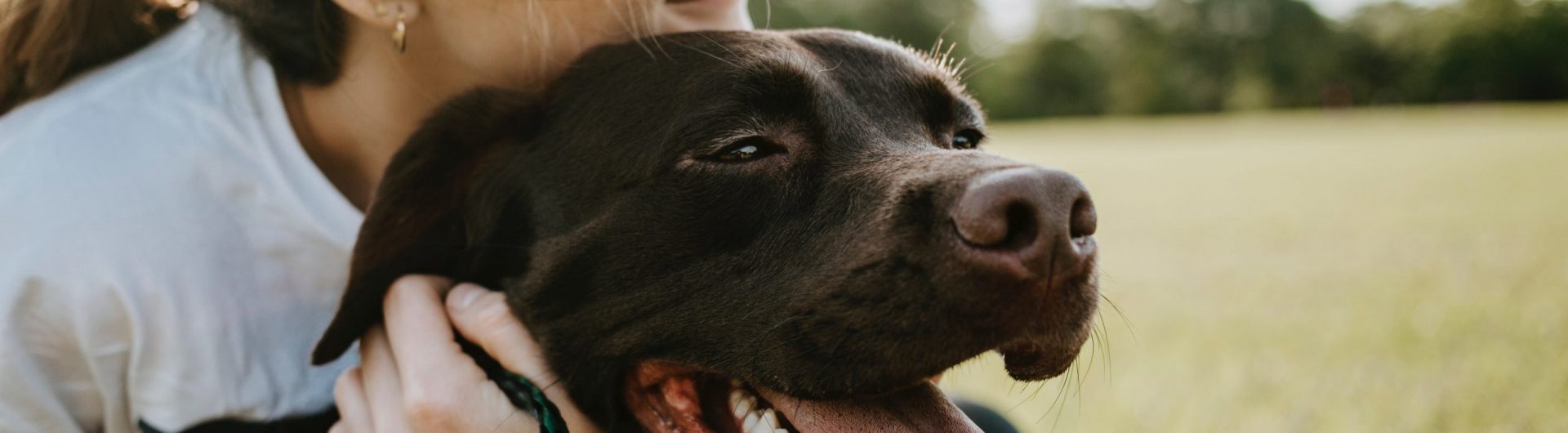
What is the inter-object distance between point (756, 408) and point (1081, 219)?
0.87m

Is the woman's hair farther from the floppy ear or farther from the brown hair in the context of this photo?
the floppy ear

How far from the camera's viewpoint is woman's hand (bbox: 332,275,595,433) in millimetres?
2602

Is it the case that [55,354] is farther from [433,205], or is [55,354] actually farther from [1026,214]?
[1026,214]

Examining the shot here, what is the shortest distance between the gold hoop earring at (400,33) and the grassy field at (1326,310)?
181 centimetres

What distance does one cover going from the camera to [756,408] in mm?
2443

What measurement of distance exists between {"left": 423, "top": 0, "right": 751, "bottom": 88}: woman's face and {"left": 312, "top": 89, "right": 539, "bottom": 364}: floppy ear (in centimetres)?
16

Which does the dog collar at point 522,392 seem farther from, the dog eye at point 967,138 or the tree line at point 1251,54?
the tree line at point 1251,54

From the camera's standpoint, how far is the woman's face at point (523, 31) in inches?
117

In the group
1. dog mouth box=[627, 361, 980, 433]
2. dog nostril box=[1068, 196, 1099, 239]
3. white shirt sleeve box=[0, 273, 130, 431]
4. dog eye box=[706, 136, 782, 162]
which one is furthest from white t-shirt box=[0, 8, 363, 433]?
dog nostril box=[1068, 196, 1099, 239]

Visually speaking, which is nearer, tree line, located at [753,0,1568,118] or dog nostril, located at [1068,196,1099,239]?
dog nostril, located at [1068,196,1099,239]


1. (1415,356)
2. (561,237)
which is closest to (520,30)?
(561,237)

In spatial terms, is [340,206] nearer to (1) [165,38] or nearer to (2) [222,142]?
(2) [222,142]


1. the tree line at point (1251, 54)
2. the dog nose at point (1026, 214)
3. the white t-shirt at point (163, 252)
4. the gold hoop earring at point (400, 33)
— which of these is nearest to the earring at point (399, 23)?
the gold hoop earring at point (400, 33)

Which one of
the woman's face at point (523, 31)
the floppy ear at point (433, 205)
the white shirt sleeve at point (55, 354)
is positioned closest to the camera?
the white shirt sleeve at point (55, 354)
